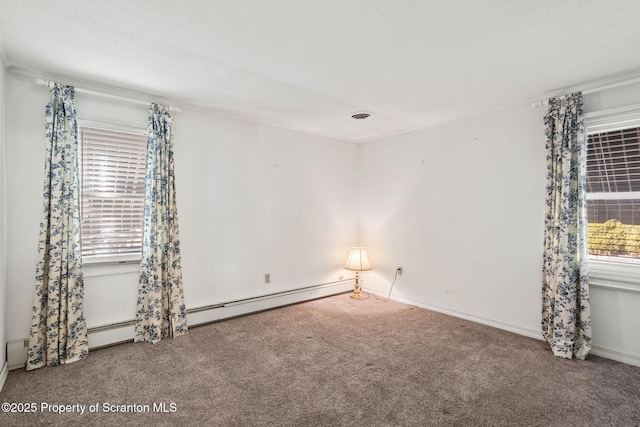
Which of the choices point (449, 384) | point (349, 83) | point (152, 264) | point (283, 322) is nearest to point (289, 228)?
point (283, 322)

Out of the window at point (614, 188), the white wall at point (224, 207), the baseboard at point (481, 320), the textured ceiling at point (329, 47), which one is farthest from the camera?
the baseboard at point (481, 320)

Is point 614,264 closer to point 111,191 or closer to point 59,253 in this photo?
point 111,191

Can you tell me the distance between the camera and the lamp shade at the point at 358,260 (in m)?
4.79

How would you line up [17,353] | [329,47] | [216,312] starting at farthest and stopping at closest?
[216,312]
[17,353]
[329,47]

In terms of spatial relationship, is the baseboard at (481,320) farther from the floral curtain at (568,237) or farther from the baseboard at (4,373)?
the baseboard at (4,373)

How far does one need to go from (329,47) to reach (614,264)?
307 centimetres

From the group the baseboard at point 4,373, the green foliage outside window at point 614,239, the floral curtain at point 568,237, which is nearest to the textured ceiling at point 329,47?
the floral curtain at point 568,237

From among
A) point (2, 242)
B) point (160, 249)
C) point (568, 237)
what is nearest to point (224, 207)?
point (160, 249)

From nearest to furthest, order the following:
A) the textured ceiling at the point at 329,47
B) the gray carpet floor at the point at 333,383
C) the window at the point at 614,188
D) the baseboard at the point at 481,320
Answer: the textured ceiling at the point at 329,47 < the gray carpet floor at the point at 333,383 < the window at the point at 614,188 < the baseboard at the point at 481,320

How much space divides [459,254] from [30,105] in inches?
177

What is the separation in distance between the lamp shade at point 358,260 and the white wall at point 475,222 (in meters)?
0.23

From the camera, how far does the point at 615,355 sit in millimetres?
2834

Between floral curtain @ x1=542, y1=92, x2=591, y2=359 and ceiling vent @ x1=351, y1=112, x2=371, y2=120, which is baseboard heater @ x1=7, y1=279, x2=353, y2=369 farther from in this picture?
floral curtain @ x1=542, y1=92, x2=591, y2=359

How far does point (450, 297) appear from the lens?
406 centimetres
